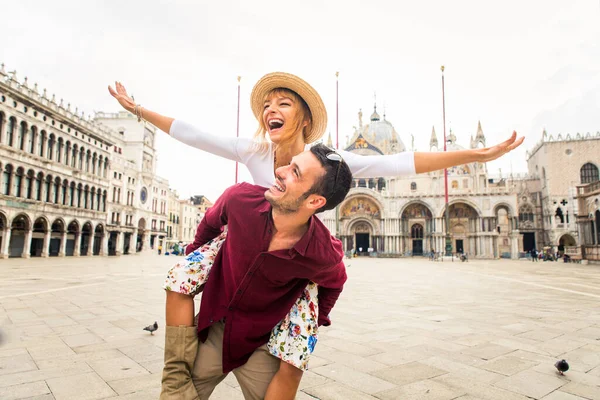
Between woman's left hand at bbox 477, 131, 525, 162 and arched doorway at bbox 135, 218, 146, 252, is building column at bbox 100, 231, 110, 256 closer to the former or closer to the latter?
arched doorway at bbox 135, 218, 146, 252

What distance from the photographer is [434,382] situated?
3031 millimetres

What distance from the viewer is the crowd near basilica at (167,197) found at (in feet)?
88.9

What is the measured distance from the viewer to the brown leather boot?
1693mm

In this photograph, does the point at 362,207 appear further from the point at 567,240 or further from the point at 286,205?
the point at 286,205

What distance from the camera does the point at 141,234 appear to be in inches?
1919

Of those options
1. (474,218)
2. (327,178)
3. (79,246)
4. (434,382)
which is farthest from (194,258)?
(474,218)

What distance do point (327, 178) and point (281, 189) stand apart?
0.21 metres

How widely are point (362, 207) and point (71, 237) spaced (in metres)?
32.0

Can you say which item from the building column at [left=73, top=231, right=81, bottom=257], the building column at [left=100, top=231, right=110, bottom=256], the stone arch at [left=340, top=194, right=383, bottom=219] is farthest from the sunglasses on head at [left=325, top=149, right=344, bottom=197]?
the stone arch at [left=340, top=194, right=383, bottom=219]

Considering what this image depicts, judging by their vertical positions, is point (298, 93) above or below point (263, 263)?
above

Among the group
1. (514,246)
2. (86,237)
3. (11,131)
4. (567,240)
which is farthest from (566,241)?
(11,131)

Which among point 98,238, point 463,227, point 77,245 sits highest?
point 463,227

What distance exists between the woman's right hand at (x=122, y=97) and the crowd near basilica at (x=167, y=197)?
28752 mm

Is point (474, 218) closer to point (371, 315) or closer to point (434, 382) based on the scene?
point (371, 315)
